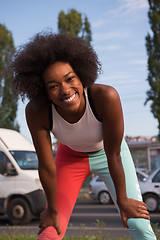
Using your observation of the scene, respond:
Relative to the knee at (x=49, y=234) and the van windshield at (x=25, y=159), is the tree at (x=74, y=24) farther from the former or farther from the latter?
the knee at (x=49, y=234)

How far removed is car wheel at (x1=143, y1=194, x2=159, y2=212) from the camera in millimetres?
11172

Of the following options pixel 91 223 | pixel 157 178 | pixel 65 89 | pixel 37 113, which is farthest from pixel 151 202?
pixel 65 89

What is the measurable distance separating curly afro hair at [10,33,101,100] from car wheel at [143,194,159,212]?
913 centimetres

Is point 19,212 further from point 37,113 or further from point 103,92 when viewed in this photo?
point 103,92

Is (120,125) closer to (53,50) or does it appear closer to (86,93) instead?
(86,93)

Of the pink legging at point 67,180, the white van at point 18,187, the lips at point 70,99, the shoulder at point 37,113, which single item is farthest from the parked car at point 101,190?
the lips at point 70,99

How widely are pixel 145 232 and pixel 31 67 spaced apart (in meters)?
1.41

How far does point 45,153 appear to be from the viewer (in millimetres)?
2768

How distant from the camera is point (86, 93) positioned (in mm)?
2707

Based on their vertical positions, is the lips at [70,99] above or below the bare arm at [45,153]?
above

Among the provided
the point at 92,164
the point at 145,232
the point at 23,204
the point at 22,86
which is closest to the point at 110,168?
the point at 92,164

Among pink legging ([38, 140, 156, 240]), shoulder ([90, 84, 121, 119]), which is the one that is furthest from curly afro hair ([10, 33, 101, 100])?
pink legging ([38, 140, 156, 240])

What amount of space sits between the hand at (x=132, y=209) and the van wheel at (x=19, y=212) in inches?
252

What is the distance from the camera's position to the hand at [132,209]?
2707 mm
